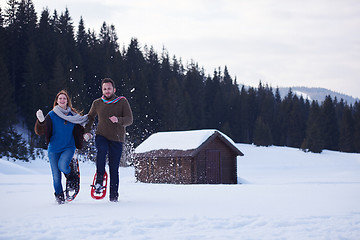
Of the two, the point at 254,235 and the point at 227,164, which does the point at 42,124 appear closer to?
the point at 254,235

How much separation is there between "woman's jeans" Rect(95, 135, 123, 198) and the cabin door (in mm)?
15760

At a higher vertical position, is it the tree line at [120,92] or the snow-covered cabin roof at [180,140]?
the tree line at [120,92]

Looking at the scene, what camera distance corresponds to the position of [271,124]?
249 ft

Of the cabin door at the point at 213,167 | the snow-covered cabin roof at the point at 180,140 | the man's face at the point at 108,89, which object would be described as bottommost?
the cabin door at the point at 213,167

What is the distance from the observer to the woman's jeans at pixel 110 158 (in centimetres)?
627

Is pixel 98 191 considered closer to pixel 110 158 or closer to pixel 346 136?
pixel 110 158

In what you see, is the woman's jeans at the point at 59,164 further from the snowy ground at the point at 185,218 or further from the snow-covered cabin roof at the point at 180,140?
the snow-covered cabin roof at the point at 180,140

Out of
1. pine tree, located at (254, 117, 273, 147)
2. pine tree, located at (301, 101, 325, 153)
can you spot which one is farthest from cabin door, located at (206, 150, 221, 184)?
pine tree, located at (254, 117, 273, 147)

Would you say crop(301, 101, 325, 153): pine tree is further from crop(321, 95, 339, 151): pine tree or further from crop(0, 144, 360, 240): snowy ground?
crop(0, 144, 360, 240): snowy ground

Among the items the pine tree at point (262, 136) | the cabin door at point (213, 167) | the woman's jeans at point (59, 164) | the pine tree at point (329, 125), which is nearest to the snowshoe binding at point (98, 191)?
the woman's jeans at point (59, 164)

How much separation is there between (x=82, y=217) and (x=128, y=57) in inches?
2463

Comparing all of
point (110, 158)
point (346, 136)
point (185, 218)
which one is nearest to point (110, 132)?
point (110, 158)

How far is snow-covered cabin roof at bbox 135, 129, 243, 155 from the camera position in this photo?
21266mm

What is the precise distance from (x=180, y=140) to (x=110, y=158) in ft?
51.5
